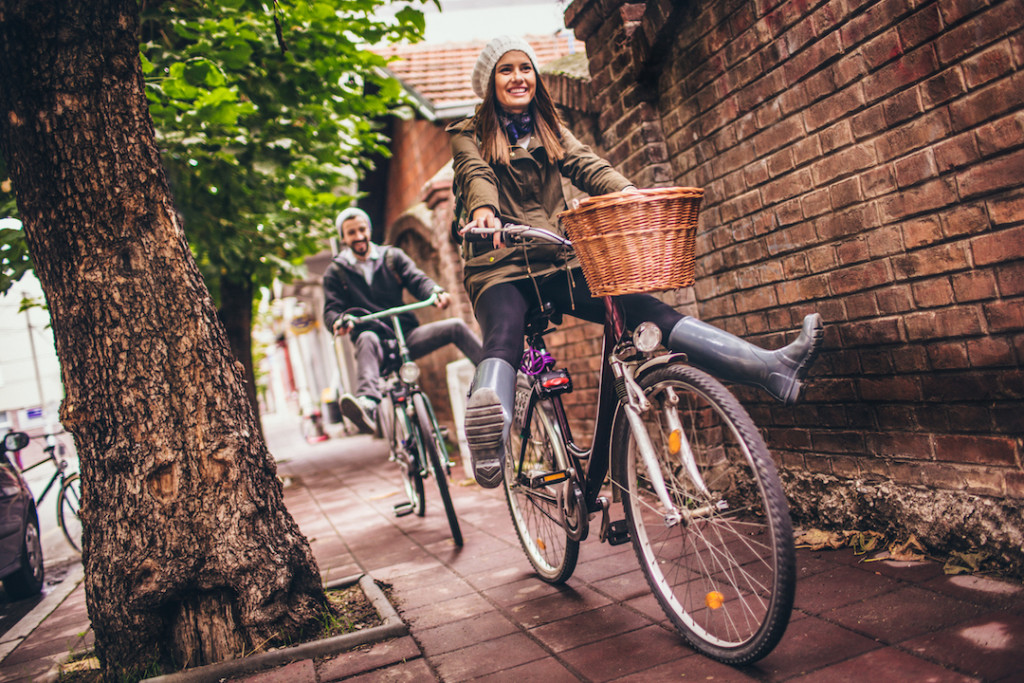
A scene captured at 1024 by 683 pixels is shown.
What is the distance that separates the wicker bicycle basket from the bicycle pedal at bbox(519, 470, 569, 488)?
2.94 feet

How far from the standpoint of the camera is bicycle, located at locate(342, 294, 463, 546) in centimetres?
458

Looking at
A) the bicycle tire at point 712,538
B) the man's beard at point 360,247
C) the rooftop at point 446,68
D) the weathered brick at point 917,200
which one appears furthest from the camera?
the rooftop at point 446,68

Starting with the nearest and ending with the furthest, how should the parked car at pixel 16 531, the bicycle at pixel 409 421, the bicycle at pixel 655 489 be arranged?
the bicycle at pixel 655 489, the bicycle at pixel 409 421, the parked car at pixel 16 531

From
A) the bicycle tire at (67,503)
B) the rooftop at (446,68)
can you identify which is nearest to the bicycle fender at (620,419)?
the bicycle tire at (67,503)

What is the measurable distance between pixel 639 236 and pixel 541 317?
0.89 m

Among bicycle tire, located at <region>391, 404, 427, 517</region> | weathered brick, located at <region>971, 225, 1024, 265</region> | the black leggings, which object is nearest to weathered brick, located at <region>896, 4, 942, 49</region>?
weathered brick, located at <region>971, 225, 1024, 265</region>

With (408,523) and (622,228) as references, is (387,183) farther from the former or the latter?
(622,228)

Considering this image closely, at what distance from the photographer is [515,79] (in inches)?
117

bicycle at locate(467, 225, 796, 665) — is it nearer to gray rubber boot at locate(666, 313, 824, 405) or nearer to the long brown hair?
gray rubber boot at locate(666, 313, 824, 405)

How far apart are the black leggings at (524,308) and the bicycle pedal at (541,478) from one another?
463 millimetres

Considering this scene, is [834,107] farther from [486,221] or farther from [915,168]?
[486,221]

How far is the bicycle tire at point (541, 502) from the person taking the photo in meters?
3.09

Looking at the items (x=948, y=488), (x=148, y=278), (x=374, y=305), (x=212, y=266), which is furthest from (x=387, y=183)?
(x=948, y=488)

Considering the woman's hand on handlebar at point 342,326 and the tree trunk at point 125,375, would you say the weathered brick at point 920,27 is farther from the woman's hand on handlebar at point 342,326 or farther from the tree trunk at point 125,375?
the woman's hand on handlebar at point 342,326
